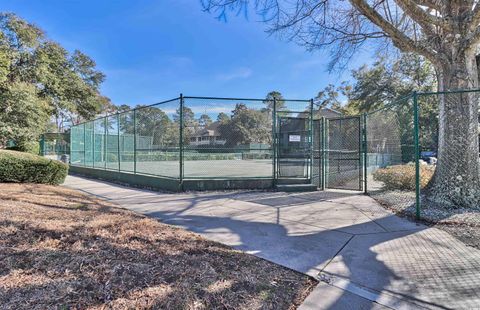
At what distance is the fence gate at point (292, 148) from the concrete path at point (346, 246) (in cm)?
177

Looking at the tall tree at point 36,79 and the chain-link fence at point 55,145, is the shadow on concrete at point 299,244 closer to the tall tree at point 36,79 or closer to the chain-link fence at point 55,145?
the tall tree at point 36,79

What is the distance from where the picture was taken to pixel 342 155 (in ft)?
29.9

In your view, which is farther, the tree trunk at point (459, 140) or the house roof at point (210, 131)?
the house roof at point (210, 131)

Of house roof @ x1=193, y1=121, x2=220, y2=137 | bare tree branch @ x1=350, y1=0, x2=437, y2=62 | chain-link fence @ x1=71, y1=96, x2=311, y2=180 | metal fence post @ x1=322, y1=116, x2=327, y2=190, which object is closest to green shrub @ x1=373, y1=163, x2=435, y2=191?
metal fence post @ x1=322, y1=116, x2=327, y2=190

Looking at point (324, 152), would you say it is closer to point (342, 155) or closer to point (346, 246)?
point (342, 155)

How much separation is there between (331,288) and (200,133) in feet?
23.9

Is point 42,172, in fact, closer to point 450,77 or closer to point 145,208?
point 145,208

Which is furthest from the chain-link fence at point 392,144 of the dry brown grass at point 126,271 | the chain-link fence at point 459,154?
the dry brown grass at point 126,271

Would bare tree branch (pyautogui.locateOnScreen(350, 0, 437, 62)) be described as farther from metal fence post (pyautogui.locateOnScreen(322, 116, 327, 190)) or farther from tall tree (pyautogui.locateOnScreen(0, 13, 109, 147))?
tall tree (pyautogui.locateOnScreen(0, 13, 109, 147))

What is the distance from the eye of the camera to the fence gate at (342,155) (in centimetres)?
878

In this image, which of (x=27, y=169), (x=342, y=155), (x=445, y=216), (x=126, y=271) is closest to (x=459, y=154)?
(x=445, y=216)

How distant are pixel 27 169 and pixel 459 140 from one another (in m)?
11.4

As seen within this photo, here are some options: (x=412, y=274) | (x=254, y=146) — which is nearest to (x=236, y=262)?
(x=412, y=274)

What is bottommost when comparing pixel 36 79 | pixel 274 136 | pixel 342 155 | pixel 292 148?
pixel 342 155
